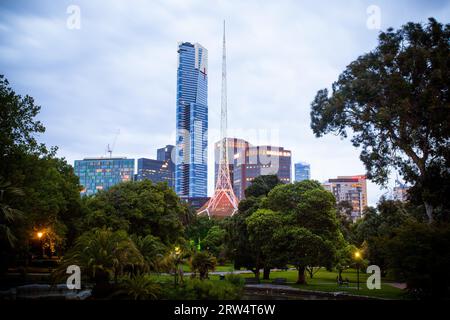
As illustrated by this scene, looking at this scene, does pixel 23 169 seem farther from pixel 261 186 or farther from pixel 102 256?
pixel 261 186

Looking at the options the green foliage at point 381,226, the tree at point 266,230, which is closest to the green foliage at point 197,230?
the green foliage at point 381,226

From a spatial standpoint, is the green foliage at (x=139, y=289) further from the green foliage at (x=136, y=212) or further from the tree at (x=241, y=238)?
the tree at (x=241, y=238)

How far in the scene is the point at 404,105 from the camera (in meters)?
28.9

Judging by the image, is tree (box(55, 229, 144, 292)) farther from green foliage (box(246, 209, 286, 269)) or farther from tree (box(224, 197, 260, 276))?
tree (box(224, 197, 260, 276))

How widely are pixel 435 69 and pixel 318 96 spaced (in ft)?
33.3

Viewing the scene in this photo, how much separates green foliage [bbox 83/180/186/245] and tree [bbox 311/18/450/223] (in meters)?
19.7

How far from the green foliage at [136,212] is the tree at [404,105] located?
19666 mm

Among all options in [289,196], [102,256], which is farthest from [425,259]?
[289,196]

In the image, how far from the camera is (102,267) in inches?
829

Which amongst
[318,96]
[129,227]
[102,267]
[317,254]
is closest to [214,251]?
[129,227]

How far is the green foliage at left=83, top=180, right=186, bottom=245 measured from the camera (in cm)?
4097

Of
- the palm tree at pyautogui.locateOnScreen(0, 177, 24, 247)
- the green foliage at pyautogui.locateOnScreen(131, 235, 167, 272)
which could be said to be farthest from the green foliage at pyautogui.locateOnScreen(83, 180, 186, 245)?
the palm tree at pyautogui.locateOnScreen(0, 177, 24, 247)

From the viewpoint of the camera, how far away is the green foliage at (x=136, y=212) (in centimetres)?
4097

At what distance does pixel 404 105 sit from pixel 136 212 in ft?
86.7
